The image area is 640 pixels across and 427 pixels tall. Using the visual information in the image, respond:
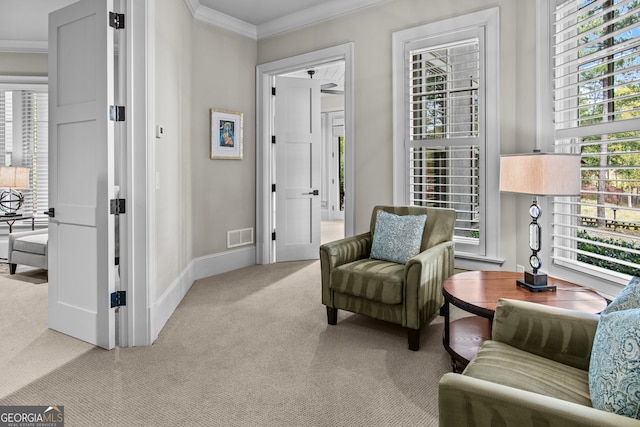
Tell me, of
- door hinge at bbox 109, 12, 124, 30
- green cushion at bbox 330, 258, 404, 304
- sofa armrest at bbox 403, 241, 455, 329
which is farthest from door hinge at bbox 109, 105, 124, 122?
sofa armrest at bbox 403, 241, 455, 329

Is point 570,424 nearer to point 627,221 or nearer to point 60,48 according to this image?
point 627,221

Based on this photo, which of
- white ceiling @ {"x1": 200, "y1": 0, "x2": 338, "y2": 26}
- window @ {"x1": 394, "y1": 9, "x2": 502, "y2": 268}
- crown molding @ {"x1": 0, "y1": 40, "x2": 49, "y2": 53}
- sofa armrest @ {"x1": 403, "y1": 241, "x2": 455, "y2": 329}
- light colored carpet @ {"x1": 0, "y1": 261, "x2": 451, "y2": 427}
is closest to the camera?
light colored carpet @ {"x1": 0, "y1": 261, "x2": 451, "y2": 427}

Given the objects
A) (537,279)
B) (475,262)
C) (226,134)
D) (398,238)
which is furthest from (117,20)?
(475,262)

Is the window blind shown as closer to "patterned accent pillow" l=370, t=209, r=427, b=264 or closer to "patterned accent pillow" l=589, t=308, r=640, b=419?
"patterned accent pillow" l=370, t=209, r=427, b=264

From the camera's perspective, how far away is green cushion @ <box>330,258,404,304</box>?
261 cm

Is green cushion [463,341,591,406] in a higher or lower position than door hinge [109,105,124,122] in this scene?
lower

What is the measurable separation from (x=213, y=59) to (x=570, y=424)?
4529mm

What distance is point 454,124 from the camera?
3557mm

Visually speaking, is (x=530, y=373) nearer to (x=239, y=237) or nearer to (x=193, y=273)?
(x=193, y=273)

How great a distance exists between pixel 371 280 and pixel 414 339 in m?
0.47

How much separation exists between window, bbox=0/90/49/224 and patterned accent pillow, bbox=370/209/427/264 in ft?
17.1

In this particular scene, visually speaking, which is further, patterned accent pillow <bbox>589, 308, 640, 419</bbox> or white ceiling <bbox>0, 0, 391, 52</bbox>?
white ceiling <bbox>0, 0, 391, 52</bbox>

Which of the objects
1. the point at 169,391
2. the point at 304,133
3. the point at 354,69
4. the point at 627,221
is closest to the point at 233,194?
the point at 304,133

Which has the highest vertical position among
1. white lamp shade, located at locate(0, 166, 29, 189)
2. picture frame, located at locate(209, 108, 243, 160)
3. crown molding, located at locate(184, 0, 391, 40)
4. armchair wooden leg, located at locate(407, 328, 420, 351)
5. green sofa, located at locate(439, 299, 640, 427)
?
crown molding, located at locate(184, 0, 391, 40)
